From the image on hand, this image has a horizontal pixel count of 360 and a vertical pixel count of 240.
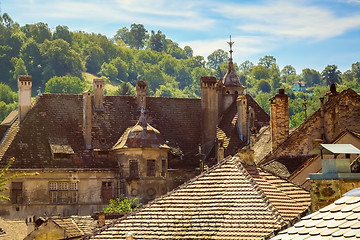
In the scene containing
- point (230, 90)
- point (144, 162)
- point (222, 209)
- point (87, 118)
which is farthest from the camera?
point (230, 90)

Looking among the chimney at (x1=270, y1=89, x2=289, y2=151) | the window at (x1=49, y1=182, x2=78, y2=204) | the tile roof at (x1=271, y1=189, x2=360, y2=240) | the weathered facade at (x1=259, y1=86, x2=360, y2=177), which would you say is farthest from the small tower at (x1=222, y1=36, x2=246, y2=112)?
the tile roof at (x1=271, y1=189, x2=360, y2=240)

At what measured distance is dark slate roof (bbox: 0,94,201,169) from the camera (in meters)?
80.0

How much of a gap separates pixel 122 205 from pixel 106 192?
7002 millimetres

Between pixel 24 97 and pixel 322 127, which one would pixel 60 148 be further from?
pixel 322 127

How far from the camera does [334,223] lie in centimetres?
2223

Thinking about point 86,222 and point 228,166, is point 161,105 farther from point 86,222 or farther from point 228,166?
point 228,166

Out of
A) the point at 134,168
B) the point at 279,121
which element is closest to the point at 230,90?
the point at 134,168

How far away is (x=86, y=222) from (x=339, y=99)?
12.9 metres

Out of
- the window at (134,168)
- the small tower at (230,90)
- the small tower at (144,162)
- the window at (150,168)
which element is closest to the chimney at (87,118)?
the small tower at (144,162)

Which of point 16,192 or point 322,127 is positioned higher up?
point 322,127

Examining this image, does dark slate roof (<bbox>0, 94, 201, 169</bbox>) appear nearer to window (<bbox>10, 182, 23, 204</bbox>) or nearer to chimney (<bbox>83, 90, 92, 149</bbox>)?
chimney (<bbox>83, 90, 92, 149</bbox>)

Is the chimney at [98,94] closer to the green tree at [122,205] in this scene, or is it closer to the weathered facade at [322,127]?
the green tree at [122,205]

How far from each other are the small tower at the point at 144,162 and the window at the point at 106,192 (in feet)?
3.74

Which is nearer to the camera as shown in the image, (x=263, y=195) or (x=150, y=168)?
(x=263, y=195)
